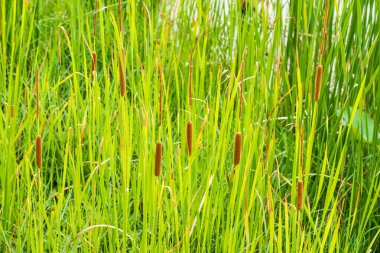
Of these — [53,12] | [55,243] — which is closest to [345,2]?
[55,243]

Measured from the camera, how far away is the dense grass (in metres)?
1.60

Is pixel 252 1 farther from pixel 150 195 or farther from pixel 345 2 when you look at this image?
pixel 150 195

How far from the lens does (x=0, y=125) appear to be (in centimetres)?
189

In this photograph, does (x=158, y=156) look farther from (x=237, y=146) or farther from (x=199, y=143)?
(x=199, y=143)

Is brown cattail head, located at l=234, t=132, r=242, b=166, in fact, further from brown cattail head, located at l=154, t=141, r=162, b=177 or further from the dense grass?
brown cattail head, located at l=154, t=141, r=162, b=177

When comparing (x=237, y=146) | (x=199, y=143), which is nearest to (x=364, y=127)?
(x=199, y=143)

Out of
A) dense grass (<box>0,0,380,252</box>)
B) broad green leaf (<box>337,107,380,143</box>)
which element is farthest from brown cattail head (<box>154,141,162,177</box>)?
broad green leaf (<box>337,107,380,143</box>)

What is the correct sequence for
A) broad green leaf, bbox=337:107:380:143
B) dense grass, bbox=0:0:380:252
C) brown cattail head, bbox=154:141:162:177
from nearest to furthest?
brown cattail head, bbox=154:141:162:177, dense grass, bbox=0:0:380:252, broad green leaf, bbox=337:107:380:143

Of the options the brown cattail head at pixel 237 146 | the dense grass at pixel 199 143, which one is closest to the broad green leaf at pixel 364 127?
the dense grass at pixel 199 143

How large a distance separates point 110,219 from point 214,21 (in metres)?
1.16

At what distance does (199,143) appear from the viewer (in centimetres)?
185

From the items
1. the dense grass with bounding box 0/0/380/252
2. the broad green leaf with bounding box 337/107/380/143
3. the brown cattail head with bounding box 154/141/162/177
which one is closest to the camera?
the brown cattail head with bounding box 154/141/162/177

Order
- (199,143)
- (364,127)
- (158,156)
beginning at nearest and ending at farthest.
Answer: (158,156)
(199,143)
(364,127)

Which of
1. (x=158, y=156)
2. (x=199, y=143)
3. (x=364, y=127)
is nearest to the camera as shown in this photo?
(x=158, y=156)
